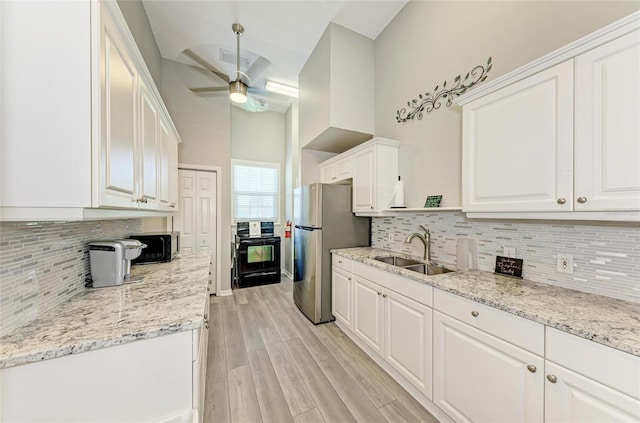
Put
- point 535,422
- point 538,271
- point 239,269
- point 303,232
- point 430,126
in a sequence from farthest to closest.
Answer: point 239,269
point 303,232
point 430,126
point 538,271
point 535,422

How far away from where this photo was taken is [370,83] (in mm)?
2885

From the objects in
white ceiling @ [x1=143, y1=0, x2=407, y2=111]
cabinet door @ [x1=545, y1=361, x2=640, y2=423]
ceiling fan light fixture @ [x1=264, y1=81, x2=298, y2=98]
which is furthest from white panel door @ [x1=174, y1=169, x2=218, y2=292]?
cabinet door @ [x1=545, y1=361, x2=640, y2=423]

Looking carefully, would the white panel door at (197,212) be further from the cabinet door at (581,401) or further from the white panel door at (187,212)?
the cabinet door at (581,401)

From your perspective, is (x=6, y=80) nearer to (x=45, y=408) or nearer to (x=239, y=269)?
(x=45, y=408)

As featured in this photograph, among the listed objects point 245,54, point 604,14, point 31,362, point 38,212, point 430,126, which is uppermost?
point 245,54

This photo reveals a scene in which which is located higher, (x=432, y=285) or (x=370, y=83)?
(x=370, y=83)

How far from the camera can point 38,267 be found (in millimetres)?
1056

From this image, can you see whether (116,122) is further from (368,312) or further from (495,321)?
(368,312)

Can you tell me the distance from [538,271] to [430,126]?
1.41 metres

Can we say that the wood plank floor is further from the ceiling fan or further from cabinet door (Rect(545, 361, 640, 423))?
the ceiling fan

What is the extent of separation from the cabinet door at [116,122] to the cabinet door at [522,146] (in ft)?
6.50

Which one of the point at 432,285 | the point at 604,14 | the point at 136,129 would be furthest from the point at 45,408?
the point at 604,14

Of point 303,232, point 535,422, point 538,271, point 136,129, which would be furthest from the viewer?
point 303,232

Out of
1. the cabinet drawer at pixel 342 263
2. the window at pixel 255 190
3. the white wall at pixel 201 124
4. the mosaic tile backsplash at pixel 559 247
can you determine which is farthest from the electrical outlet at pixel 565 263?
the window at pixel 255 190
